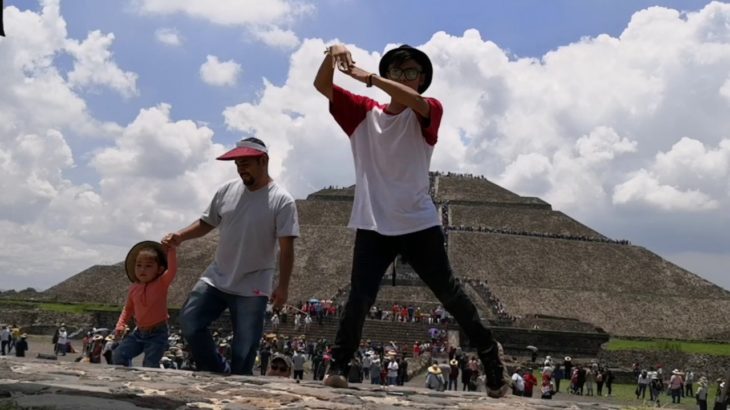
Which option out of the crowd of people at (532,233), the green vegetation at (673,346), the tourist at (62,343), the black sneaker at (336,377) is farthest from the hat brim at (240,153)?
the crowd of people at (532,233)

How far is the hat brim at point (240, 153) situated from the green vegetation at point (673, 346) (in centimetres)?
3195

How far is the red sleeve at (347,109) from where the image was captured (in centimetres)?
521

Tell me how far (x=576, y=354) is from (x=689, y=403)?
1126cm

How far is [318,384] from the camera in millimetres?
5285

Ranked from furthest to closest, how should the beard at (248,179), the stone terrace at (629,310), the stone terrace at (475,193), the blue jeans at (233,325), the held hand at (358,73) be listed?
the stone terrace at (475,193), the stone terrace at (629,310), the beard at (248,179), the blue jeans at (233,325), the held hand at (358,73)

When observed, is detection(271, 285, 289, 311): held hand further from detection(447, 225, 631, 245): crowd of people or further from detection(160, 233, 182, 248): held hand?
detection(447, 225, 631, 245): crowd of people

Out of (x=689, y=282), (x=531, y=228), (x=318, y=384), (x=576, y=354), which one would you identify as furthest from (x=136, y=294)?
(x=531, y=228)

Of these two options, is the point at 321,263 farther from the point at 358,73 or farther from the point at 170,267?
the point at 358,73

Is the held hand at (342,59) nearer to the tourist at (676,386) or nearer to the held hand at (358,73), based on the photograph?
the held hand at (358,73)

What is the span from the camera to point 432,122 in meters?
5.02

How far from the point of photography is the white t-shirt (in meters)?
5.04

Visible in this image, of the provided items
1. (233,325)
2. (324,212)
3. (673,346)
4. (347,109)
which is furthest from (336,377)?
(324,212)

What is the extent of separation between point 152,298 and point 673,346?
34.3 meters

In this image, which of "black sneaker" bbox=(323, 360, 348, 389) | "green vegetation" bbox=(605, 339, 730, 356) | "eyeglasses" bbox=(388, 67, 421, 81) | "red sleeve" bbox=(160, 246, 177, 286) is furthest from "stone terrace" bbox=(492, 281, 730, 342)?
"eyeglasses" bbox=(388, 67, 421, 81)
